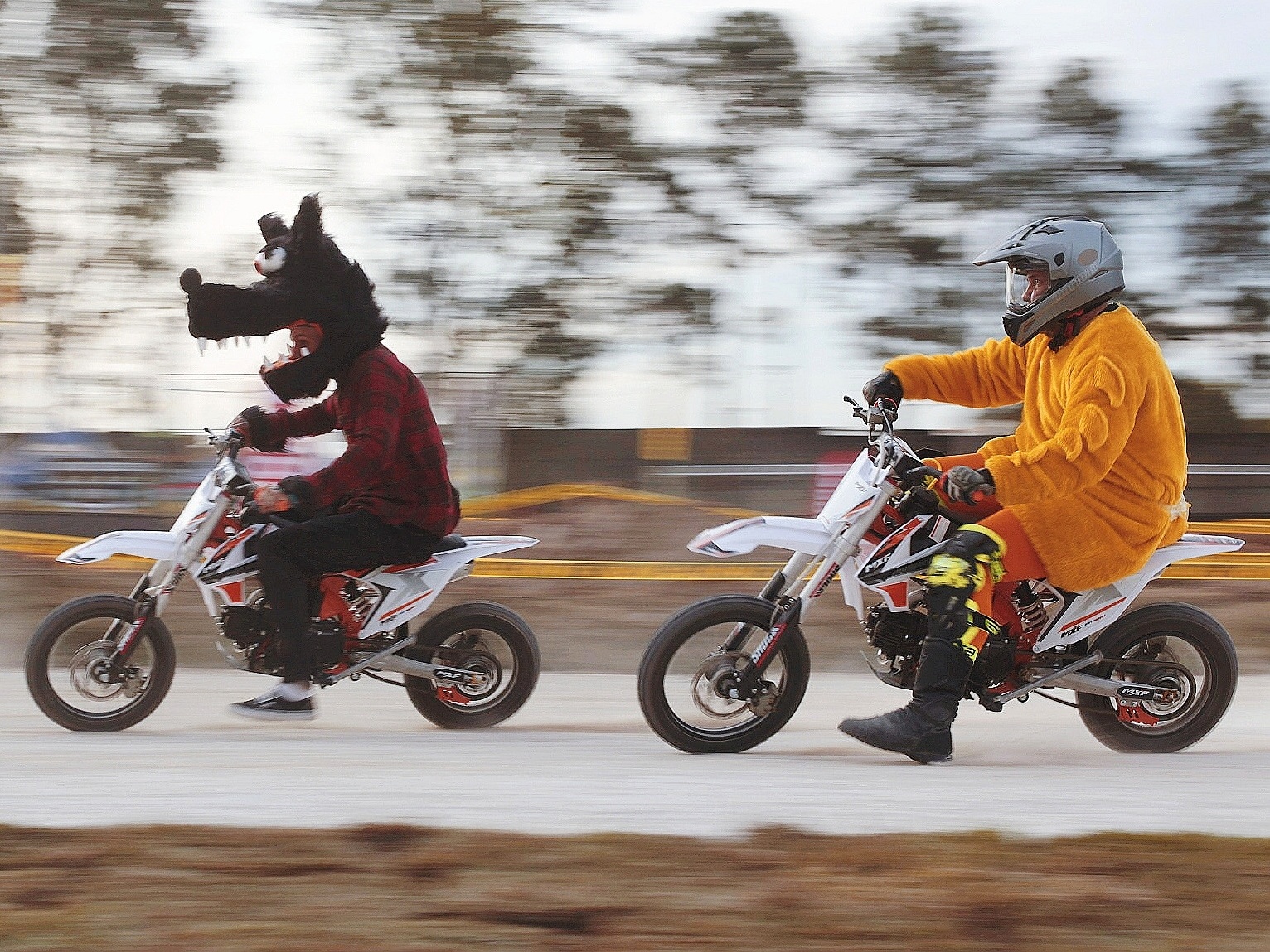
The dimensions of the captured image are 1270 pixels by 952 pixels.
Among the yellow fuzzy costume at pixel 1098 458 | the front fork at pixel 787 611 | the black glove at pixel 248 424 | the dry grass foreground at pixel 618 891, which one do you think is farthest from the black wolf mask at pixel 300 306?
the yellow fuzzy costume at pixel 1098 458

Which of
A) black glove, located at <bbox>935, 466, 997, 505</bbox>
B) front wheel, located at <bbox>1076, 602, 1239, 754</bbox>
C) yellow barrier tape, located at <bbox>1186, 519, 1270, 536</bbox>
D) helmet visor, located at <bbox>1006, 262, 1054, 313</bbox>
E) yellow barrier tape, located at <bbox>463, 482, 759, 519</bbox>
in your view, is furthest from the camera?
yellow barrier tape, located at <bbox>463, 482, 759, 519</bbox>

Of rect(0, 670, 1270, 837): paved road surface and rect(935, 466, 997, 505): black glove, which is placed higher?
rect(935, 466, 997, 505): black glove

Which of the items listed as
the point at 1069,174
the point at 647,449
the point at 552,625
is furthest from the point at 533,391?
the point at 1069,174

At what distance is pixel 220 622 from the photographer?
5031mm

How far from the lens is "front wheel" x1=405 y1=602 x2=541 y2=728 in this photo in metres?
5.25

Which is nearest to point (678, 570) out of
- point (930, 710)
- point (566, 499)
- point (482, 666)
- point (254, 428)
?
point (566, 499)

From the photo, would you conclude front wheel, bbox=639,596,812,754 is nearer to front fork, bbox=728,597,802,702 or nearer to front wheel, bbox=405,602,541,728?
front fork, bbox=728,597,802,702

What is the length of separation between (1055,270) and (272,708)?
121 inches

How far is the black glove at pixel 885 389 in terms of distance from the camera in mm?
4809

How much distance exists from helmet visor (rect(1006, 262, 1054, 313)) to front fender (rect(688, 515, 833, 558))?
1003 mm

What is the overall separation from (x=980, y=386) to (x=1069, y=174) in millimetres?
5772

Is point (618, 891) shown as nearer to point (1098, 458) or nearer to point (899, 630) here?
point (899, 630)

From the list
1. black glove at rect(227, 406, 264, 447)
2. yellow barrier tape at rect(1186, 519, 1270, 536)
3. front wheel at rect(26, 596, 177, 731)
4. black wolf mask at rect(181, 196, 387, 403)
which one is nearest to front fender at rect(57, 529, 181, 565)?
front wheel at rect(26, 596, 177, 731)

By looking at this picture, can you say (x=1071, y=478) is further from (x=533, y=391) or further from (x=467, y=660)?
(x=533, y=391)
